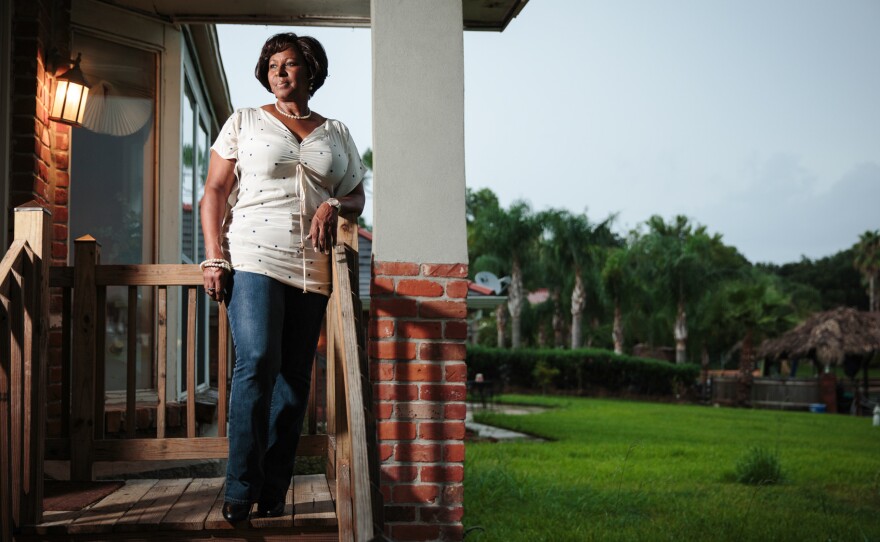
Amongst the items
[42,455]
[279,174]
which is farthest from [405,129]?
[42,455]

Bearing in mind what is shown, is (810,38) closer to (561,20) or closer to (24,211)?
(561,20)

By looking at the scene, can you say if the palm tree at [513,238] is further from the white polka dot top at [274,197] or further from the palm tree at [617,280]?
the white polka dot top at [274,197]

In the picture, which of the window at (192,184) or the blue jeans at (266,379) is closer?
the blue jeans at (266,379)

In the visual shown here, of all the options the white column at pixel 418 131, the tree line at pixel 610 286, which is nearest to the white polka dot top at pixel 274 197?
the white column at pixel 418 131

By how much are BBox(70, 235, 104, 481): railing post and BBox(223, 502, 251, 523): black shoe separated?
3.30 ft

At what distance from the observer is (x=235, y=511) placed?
3164mm

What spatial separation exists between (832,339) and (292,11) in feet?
86.8

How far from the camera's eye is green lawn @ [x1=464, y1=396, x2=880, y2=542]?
6.44m

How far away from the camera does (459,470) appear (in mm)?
3896

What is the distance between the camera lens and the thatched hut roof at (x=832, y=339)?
2750cm

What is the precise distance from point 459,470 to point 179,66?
Answer: 378cm

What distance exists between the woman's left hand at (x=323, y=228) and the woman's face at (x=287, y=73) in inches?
17.4

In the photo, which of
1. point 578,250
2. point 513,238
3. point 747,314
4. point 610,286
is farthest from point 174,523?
point 610,286

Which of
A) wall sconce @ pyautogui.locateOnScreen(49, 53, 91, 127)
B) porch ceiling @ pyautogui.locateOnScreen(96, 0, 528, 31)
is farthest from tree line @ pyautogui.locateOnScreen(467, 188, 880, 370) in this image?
wall sconce @ pyautogui.locateOnScreen(49, 53, 91, 127)
